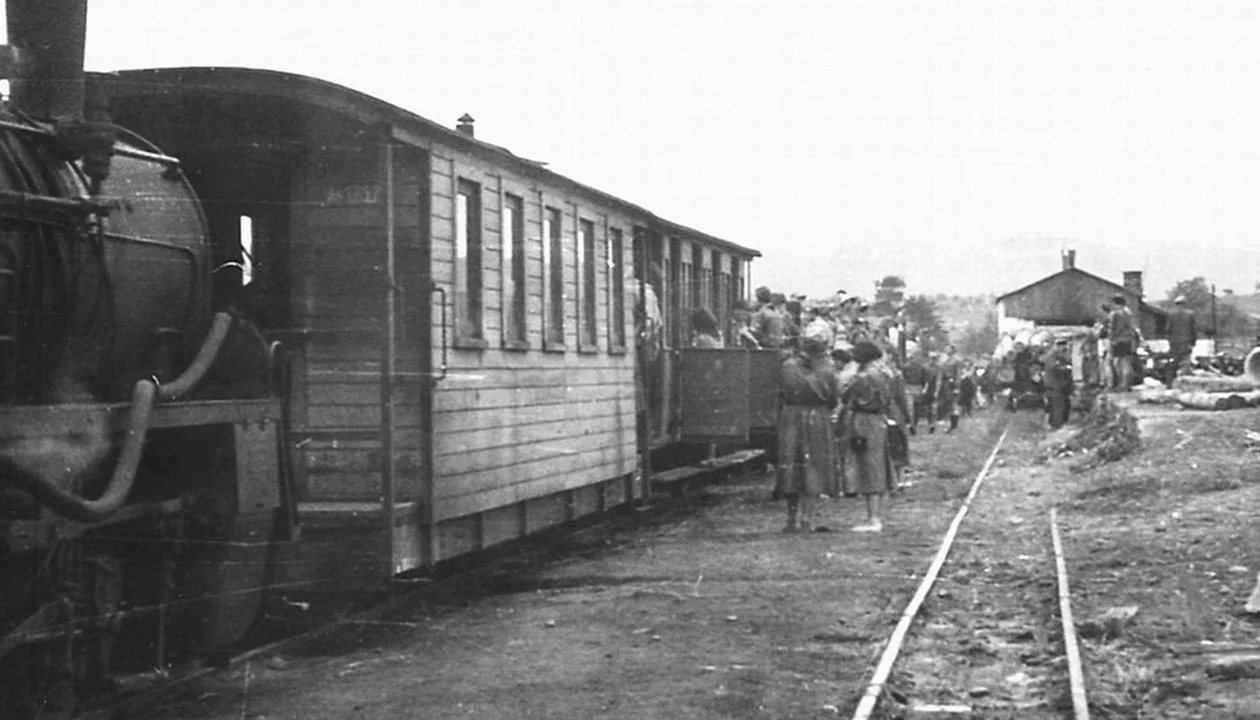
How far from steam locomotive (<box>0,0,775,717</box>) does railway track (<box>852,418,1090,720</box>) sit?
2835 mm

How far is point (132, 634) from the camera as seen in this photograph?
25.5ft

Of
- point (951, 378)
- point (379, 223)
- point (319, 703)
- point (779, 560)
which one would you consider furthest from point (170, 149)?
point (951, 378)

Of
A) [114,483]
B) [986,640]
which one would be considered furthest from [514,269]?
[114,483]

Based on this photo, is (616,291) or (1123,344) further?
(1123,344)

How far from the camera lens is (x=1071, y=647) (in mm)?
8547

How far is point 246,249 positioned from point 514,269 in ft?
9.29

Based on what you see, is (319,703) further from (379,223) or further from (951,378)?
(951,378)

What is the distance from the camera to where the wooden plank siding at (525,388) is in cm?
1012

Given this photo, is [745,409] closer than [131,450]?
No

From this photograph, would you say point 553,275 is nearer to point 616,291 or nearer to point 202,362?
point 616,291

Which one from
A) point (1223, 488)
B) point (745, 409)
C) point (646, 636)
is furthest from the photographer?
point (745, 409)

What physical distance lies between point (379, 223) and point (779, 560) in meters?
4.64

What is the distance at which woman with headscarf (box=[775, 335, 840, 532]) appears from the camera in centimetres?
1439

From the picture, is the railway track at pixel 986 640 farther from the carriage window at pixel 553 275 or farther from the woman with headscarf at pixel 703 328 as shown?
the woman with headscarf at pixel 703 328
